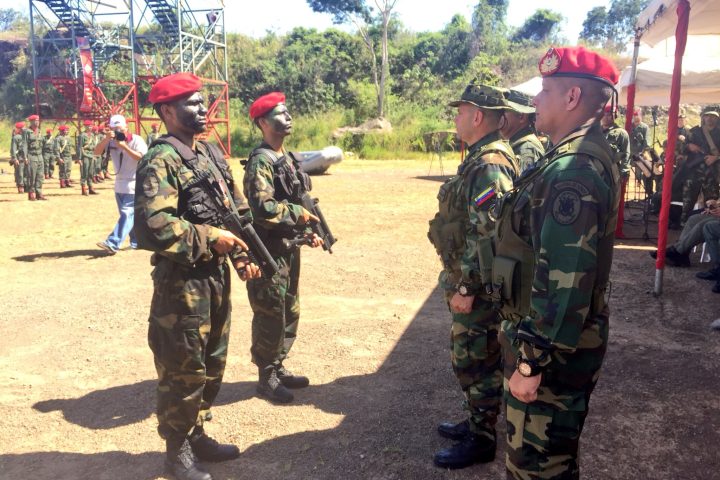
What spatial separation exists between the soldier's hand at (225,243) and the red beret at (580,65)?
172 centimetres

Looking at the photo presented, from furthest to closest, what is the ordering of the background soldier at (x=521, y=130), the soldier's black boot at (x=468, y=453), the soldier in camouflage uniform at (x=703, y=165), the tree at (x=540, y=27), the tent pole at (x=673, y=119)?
the tree at (x=540, y=27)
the soldier in camouflage uniform at (x=703, y=165)
the tent pole at (x=673, y=119)
the background soldier at (x=521, y=130)
the soldier's black boot at (x=468, y=453)

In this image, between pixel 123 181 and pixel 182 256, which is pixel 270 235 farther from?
pixel 123 181

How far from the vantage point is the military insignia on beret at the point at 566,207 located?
6.39ft

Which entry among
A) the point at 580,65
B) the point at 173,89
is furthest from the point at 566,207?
the point at 173,89

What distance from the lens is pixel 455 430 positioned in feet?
11.4

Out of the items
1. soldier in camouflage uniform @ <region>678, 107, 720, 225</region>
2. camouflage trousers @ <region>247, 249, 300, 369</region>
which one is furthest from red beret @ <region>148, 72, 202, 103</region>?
soldier in camouflage uniform @ <region>678, 107, 720, 225</region>

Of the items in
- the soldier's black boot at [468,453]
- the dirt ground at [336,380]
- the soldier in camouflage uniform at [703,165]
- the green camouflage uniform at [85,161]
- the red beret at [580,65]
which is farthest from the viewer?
the green camouflage uniform at [85,161]

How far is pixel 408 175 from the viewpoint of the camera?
18969 mm

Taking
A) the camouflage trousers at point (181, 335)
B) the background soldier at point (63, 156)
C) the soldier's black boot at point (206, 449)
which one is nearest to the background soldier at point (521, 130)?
the camouflage trousers at point (181, 335)

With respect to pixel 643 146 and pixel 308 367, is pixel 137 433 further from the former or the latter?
pixel 643 146

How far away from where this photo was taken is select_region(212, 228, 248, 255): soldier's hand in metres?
2.96

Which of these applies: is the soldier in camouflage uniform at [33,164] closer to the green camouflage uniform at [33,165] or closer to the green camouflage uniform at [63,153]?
the green camouflage uniform at [33,165]

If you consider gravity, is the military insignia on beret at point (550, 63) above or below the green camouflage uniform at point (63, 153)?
above

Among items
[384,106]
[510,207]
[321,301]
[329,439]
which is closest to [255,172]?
[329,439]
